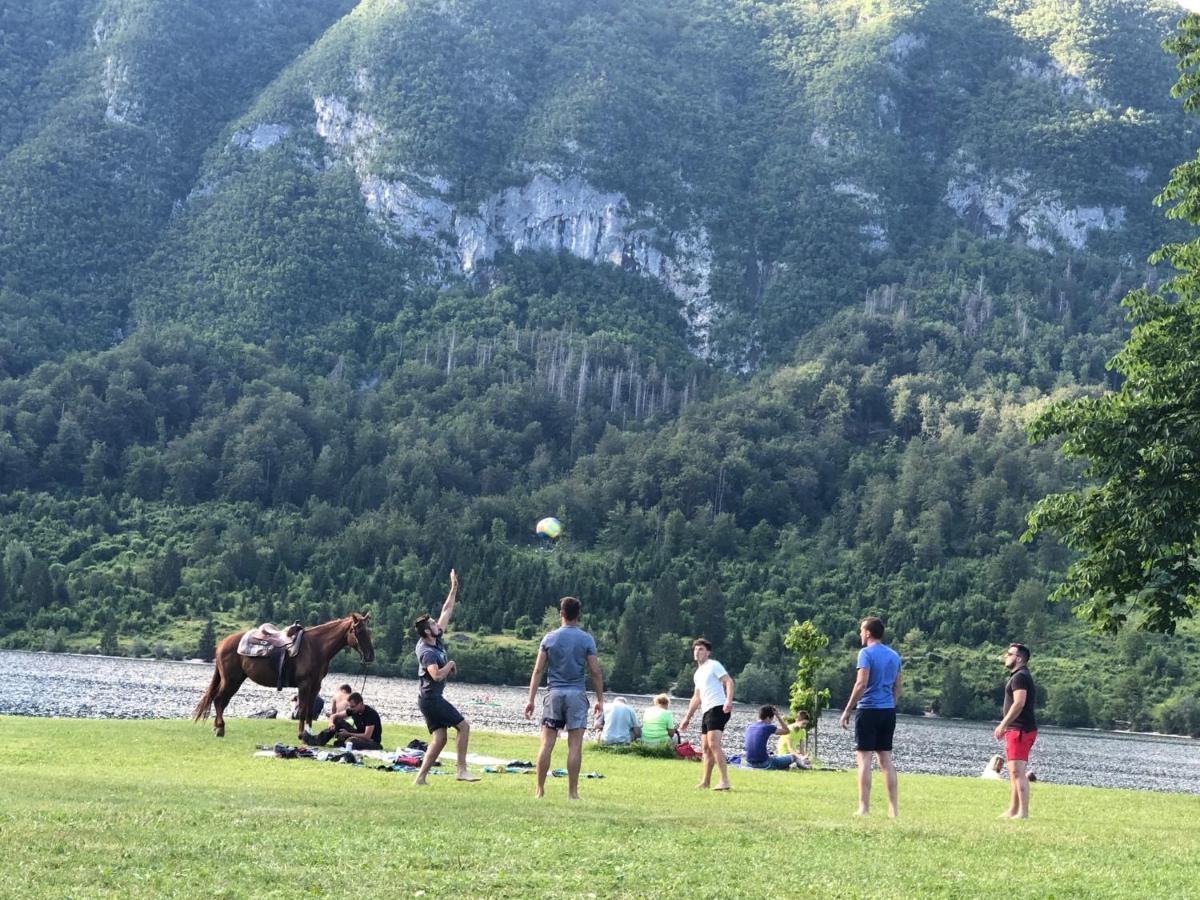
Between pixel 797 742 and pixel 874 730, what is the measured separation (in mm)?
19637

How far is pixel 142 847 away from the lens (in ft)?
50.3

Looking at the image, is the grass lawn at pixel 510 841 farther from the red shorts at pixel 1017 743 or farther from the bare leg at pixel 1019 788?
the red shorts at pixel 1017 743

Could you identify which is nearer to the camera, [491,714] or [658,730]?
[658,730]

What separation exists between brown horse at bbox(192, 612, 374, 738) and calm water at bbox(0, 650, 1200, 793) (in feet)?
3.22

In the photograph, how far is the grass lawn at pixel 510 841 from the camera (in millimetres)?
14516

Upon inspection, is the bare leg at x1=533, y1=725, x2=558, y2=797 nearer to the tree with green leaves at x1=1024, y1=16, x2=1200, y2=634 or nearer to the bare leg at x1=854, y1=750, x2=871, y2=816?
the bare leg at x1=854, y1=750, x2=871, y2=816

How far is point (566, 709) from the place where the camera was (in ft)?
69.7

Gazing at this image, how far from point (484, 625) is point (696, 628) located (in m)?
22.9

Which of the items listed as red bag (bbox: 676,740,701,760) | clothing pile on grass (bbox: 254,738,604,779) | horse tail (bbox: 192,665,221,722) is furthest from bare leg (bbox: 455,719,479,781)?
red bag (bbox: 676,740,701,760)

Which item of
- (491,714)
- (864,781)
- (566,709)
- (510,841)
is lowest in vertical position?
(491,714)

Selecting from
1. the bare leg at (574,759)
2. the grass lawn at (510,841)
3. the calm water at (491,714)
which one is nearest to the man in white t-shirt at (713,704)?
the grass lawn at (510,841)

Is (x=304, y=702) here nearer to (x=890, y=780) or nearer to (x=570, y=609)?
(x=570, y=609)

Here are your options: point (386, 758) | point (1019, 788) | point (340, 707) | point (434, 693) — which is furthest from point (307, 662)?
point (1019, 788)

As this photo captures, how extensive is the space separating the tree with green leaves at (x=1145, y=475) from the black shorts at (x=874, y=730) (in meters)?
12.6
